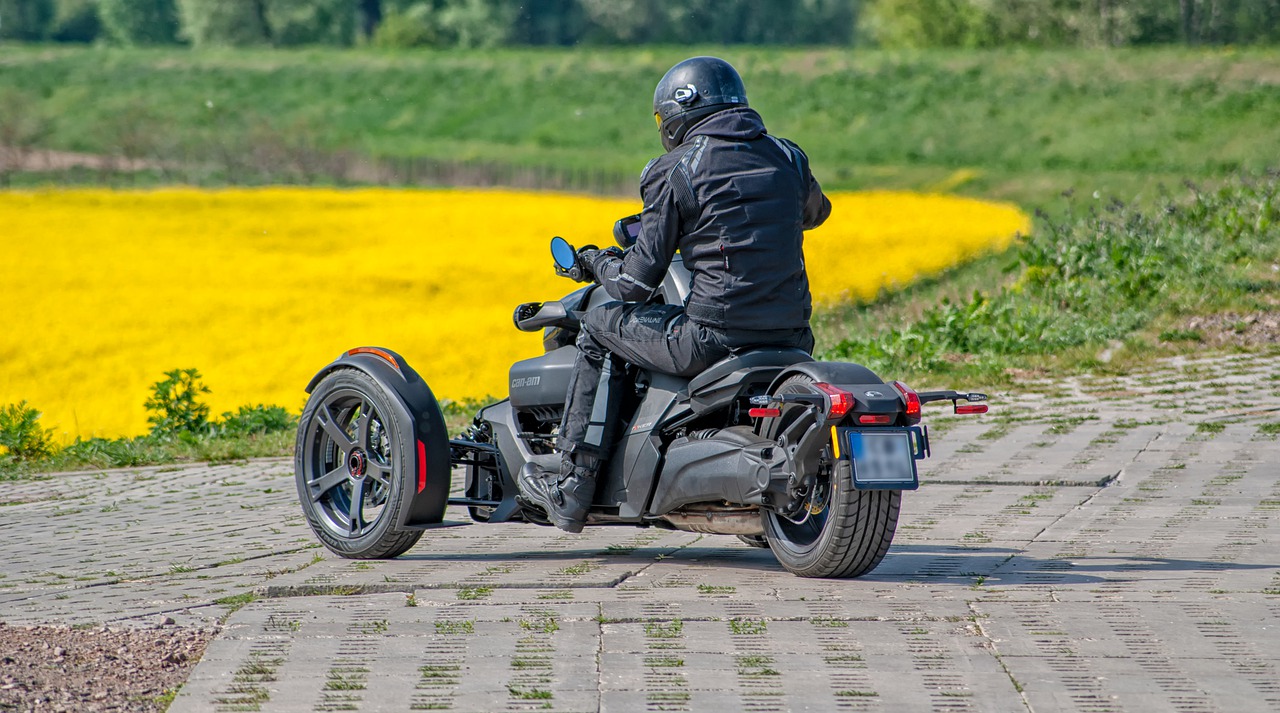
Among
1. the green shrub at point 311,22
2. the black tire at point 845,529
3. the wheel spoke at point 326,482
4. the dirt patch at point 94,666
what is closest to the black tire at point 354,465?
the wheel spoke at point 326,482

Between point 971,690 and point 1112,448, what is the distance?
5.29m

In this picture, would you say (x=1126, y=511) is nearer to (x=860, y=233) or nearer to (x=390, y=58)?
(x=860, y=233)

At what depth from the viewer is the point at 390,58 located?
224 ft

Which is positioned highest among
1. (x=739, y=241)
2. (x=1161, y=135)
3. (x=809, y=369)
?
(x=739, y=241)

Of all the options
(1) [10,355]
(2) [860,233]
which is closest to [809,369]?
(1) [10,355]

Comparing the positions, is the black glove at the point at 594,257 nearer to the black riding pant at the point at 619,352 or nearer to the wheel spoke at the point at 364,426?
the black riding pant at the point at 619,352

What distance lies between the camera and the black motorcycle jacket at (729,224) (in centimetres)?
596

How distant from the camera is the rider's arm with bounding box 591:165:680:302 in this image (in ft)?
19.7

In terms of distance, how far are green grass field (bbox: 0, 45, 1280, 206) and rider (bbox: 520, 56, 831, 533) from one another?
94.0 ft

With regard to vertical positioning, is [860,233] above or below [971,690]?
below

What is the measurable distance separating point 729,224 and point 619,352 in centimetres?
66

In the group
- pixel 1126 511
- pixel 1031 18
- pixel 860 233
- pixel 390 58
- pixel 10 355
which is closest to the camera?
pixel 1126 511

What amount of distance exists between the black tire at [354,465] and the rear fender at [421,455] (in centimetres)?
3

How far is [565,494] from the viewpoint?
6.35m
